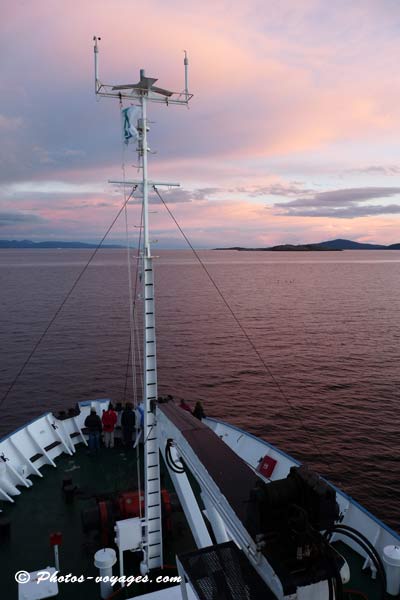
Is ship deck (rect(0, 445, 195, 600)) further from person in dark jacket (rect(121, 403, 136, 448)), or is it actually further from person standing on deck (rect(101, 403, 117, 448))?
person in dark jacket (rect(121, 403, 136, 448))

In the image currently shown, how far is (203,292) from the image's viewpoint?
89250 millimetres

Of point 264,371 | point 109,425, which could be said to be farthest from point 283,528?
point 264,371

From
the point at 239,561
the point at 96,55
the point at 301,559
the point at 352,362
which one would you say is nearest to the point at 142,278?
the point at 96,55

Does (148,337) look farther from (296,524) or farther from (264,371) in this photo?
(264,371)

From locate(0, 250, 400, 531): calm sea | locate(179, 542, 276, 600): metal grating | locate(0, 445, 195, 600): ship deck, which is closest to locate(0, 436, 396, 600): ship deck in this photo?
locate(0, 445, 195, 600): ship deck

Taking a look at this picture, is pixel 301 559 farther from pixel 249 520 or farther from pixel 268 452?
pixel 268 452

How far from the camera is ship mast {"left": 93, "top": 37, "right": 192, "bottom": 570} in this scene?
9.41 meters

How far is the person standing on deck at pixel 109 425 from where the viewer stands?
15.3m

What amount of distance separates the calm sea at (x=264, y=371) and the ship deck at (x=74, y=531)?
1096cm

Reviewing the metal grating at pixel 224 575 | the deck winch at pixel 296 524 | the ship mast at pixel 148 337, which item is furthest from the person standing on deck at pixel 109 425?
the deck winch at pixel 296 524

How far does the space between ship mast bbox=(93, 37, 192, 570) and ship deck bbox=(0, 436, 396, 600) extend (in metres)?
0.84

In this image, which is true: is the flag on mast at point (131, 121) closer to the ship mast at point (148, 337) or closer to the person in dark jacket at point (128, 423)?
the ship mast at point (148, 337)

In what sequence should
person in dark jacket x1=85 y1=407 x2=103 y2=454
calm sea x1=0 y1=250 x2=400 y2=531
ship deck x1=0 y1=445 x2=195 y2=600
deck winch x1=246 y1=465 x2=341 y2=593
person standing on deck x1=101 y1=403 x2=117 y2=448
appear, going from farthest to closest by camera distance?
calm sea x1=0 y1=250 x2=400 y2=531
person in dark jacket x1=85 y1=407 x2=103 y2=454
person standing on deck x1=101 y1=403 x2=117 y2=448
ship deck x1=0 y1=445 x2=195 y2=600
deck winch x1=246 y1=465 x2=341 y2=593

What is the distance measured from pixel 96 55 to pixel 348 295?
8058cm
